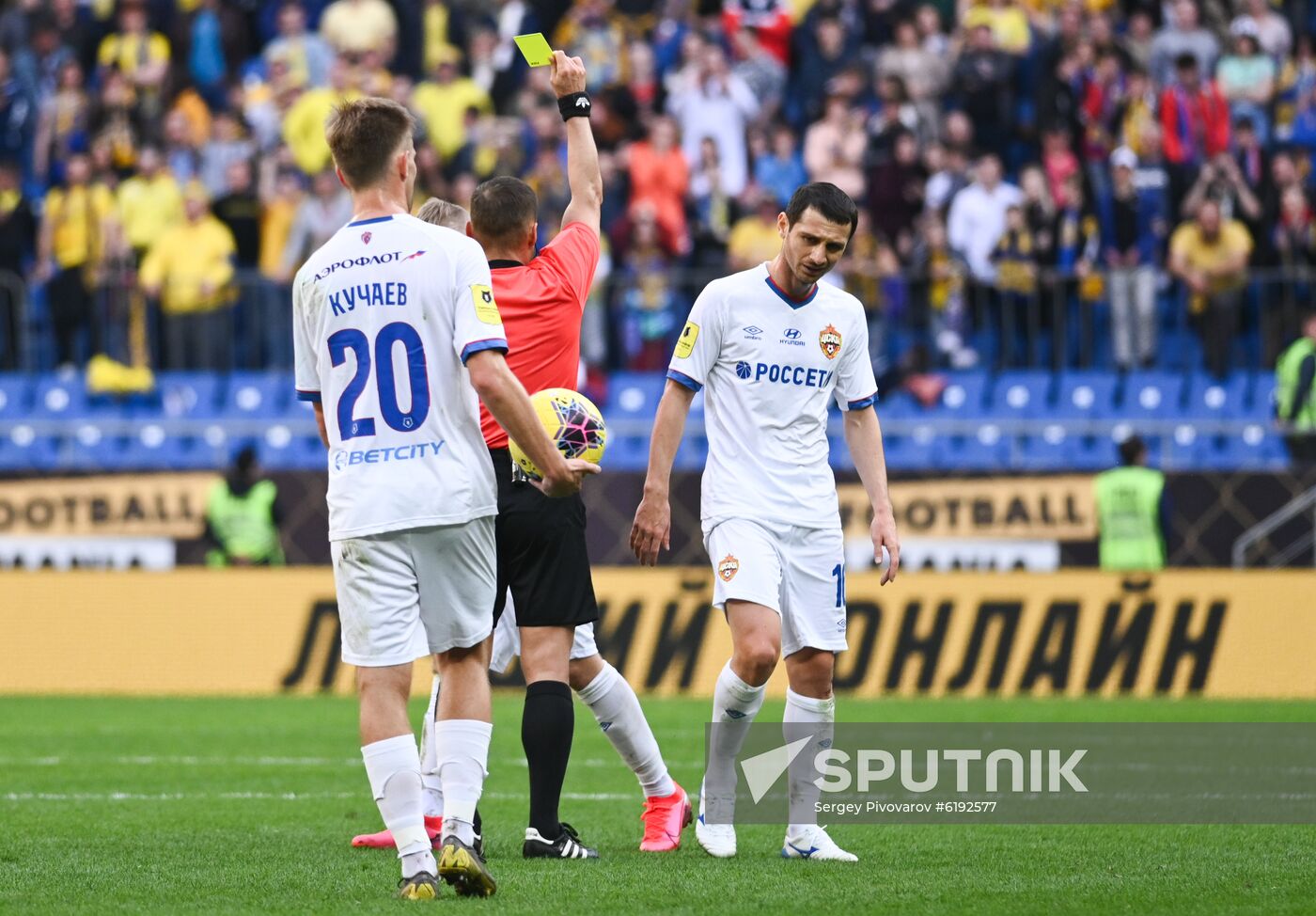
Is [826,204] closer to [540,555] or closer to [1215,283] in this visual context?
[540,555]

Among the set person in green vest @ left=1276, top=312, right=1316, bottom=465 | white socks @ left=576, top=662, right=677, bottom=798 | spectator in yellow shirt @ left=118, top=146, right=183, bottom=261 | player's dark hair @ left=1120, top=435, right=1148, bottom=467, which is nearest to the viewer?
white socks @ left=576, top=662, right=677, bottom=798

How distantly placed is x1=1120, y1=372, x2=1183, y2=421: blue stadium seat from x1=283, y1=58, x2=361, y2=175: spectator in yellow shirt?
26.6ft

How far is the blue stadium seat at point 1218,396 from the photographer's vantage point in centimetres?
1806

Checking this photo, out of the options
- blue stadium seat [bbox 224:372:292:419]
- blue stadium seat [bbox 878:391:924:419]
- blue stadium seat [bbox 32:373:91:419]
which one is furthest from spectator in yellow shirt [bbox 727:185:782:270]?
blue stadium seat [bbox 32:373:91:419]

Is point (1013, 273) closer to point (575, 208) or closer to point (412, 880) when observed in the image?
point (575, 208)

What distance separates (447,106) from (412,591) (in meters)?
14.7

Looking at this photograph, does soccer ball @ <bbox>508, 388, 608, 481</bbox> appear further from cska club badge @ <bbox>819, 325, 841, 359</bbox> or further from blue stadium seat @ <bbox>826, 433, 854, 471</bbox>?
blue stadium seat @ <bbox>826, 433, 854, 471</bbox>

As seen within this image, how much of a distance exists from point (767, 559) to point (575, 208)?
1468 millimetres

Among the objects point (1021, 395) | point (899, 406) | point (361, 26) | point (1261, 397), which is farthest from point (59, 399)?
point (1261, 397)

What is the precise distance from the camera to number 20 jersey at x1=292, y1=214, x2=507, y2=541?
5781 millimetres

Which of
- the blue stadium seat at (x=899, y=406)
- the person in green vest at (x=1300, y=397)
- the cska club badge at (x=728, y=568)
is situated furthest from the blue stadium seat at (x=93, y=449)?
the cska club badge at (x=728, y=568)

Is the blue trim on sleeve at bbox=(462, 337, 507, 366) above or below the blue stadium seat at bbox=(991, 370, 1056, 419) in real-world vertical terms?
above

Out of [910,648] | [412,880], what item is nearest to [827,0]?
[910,648]

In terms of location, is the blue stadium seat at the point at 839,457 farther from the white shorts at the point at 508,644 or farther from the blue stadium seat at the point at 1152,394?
the white shorts at the point at 508,644
